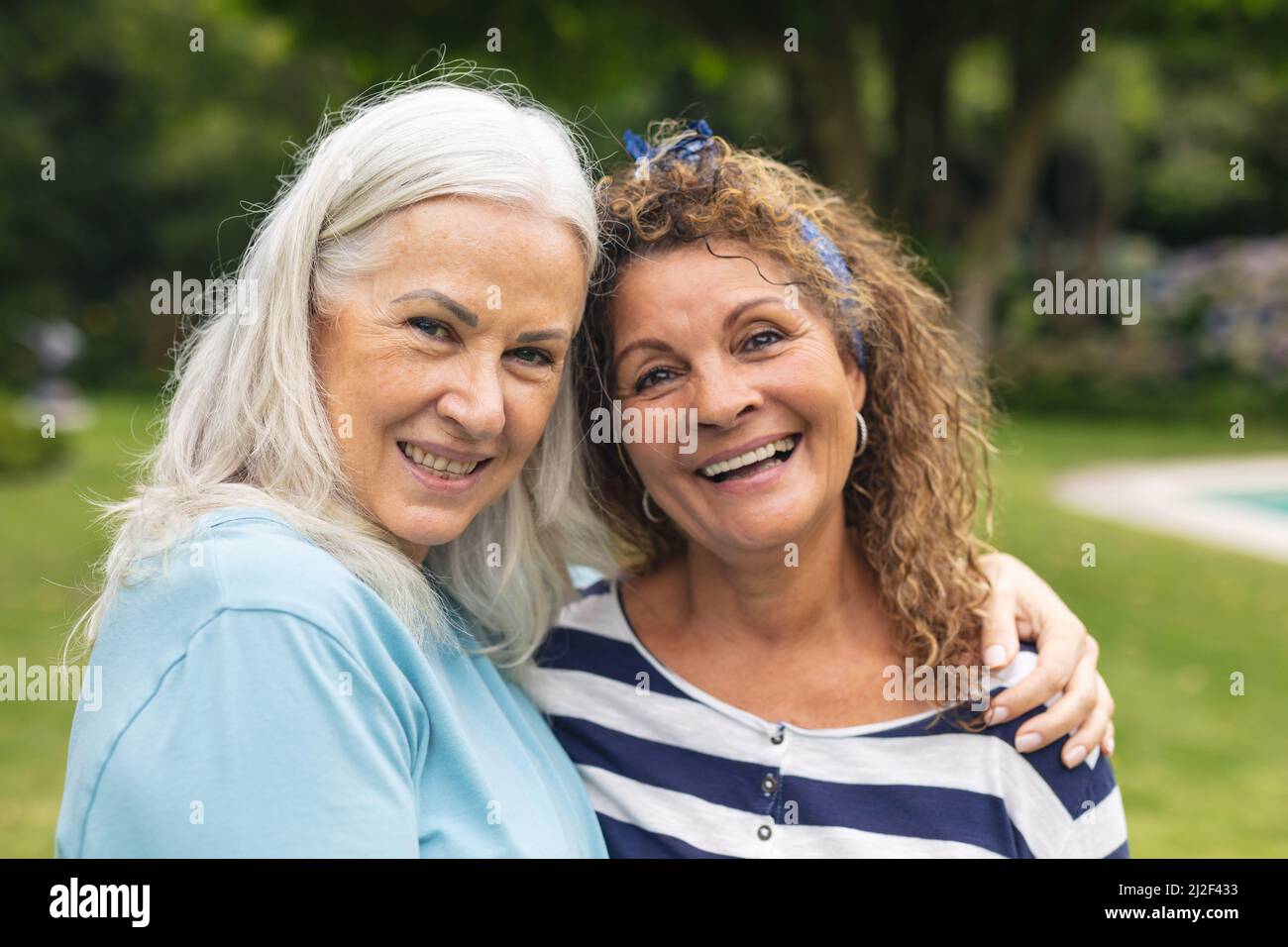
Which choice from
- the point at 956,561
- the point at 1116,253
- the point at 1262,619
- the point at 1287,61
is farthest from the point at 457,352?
the point at 1116,253

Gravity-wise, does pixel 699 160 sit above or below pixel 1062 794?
above

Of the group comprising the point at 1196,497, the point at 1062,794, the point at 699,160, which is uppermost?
the point at 1196,497

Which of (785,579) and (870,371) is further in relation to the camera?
(870,371)

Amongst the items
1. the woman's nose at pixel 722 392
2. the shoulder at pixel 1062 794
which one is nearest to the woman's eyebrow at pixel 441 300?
the woman's nose at pixel 722 392

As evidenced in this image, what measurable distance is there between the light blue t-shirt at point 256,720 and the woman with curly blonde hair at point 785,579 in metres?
0.60

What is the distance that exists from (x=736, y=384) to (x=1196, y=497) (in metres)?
11.6

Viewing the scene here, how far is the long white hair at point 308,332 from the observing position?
1.79 m

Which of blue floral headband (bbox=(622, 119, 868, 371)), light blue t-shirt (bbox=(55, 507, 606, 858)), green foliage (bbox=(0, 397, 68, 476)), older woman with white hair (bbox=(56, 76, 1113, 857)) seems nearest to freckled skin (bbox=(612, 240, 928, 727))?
blue floral headband (bbox=(622, 119, 868, 371))

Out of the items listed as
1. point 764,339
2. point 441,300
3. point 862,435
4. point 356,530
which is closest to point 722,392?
point 764,339

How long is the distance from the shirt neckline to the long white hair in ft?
1.69

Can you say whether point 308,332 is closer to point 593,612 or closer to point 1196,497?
point 593,612

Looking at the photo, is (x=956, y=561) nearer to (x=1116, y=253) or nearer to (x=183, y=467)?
(x=183, y=467)

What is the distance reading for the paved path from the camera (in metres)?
10.5

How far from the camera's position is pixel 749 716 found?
2217 millimetres
